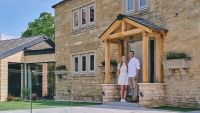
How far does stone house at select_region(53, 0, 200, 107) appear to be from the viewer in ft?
42.1

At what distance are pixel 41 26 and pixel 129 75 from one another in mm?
35160

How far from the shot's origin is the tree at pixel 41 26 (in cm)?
4788

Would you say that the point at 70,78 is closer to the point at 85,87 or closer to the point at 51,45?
the point at 85,87

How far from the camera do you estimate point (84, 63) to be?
19.0m

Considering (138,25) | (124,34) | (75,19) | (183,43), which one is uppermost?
(75,19)

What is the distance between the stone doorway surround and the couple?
56 cm

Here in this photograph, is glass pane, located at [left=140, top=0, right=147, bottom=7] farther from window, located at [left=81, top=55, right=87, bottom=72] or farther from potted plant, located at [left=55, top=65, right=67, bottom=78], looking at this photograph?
potted plant, located at [left=55, top=65, right=67, bottom=78]

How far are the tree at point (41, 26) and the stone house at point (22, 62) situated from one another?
72.4ft

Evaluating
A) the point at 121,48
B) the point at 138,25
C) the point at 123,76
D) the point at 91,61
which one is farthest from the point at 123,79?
the point at 91,61

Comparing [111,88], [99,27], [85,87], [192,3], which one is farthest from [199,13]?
[85,87]

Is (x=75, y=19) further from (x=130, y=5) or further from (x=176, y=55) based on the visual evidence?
(x=176, y=55)

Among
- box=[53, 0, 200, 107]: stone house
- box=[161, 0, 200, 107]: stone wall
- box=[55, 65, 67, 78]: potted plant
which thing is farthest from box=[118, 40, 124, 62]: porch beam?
box=[55, 65, 67, 78]: potted plant

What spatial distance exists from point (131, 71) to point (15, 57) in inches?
449

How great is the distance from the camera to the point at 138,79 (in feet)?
49.5
